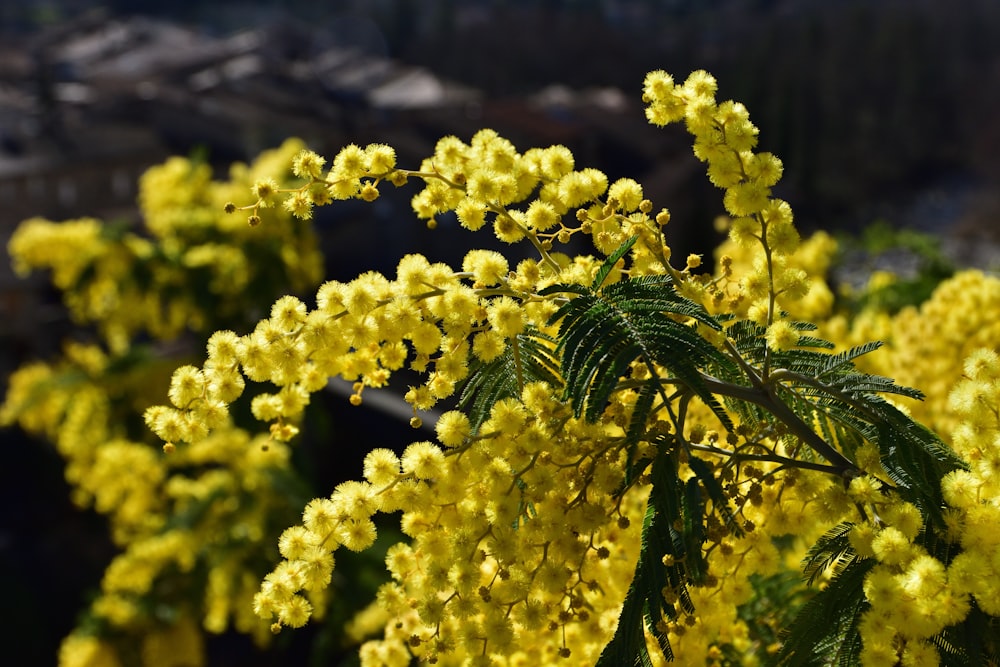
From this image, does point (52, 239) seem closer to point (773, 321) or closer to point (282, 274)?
point (282, 274)

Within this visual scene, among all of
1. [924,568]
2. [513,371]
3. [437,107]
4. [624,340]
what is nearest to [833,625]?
[924,568]

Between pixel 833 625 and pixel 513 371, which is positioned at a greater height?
pixel 833 625

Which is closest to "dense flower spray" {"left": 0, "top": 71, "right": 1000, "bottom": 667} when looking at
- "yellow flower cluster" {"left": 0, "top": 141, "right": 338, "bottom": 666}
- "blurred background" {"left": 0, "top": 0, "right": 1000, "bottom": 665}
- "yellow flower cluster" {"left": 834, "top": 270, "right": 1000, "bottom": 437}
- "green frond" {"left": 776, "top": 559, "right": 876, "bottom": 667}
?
"green frond" {"left": 776, "top": 559, "right": 876, "bottom": 667}

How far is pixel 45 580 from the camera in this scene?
9633 mm

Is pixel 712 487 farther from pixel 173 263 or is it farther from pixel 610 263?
pixel 173 263

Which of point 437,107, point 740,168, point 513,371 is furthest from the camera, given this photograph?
point 437,107

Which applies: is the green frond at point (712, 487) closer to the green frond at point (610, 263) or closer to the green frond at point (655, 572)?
the green frond at point (655, 572)

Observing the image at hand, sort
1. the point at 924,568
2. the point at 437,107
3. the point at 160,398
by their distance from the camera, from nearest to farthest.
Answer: the point at 924,568, the point at 160,398, the point at 437,107

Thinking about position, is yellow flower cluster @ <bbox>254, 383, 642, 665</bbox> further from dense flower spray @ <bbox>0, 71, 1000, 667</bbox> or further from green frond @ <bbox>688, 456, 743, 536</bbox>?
green frond @ <bbox>688, 456, 743, 536</bbox>

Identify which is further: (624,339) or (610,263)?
(610,263)

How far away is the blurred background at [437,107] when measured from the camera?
11914 mm

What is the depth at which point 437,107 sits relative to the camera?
20.9 meters

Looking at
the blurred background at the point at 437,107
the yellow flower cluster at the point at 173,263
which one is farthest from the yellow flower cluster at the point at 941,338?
the blurred background at the point at 437,107

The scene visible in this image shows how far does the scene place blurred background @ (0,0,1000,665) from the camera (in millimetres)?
11914
